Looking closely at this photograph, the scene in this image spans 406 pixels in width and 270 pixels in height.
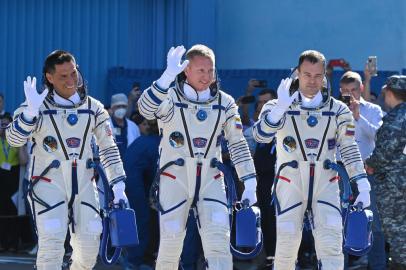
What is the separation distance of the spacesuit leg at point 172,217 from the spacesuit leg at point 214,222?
144mm

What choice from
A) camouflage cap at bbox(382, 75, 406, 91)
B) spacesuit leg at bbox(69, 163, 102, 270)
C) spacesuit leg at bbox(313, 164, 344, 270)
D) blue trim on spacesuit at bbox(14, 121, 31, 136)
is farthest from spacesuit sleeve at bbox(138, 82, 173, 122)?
camouflage cap at bbox(382, 75, 406, 91)

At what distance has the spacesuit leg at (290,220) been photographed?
8516 mm

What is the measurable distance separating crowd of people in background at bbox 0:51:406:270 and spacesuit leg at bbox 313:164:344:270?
2.24 ft

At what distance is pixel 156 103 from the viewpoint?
8.09 meters

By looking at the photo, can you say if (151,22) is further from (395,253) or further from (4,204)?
(395,253)

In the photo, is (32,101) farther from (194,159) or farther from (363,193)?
(363,193)

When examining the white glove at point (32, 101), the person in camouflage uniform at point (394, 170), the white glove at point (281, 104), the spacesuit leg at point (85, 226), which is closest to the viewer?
the white glove at point (32, 101)

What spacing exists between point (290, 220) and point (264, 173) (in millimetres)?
2678

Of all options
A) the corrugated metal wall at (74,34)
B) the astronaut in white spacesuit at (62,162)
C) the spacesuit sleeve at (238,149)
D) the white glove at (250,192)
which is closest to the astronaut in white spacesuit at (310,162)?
the spacesuit sleeve at (238,149)

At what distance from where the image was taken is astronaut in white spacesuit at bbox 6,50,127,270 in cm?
798

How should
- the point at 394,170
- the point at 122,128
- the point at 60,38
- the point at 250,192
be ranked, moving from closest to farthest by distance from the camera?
the point at 250,192 → the point at 394,170 → the point at 122,128 → the point at 60,38

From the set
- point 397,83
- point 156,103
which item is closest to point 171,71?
point 156,103

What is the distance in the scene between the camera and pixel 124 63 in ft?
51.8

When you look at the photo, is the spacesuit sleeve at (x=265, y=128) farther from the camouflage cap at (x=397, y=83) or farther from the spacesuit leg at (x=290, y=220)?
the camouflage cap at (x=397, y=83)
